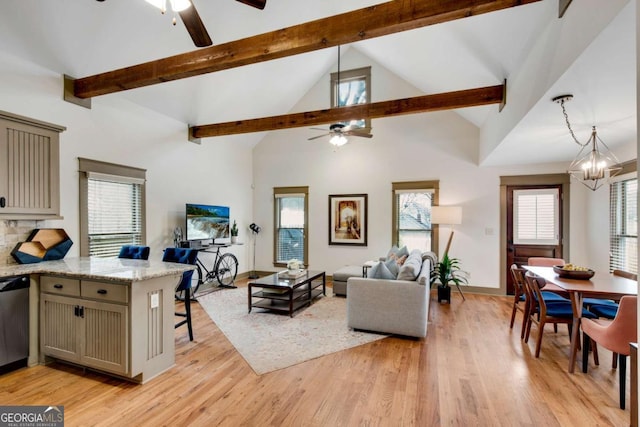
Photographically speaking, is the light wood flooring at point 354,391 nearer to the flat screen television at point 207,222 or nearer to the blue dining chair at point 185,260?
the blue dining chair at point 185,260

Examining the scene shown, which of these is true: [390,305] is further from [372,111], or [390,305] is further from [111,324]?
[372,111]

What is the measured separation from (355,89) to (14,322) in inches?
260

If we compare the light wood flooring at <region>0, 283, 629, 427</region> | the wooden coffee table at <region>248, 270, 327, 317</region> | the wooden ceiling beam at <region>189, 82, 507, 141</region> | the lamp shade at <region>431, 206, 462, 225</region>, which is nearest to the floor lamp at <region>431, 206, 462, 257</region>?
the lamp shade at <region>431, 206, 462, 225</region>

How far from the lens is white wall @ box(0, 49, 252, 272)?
3.53 m

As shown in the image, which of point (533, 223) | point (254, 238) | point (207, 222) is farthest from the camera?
point (254, 238)

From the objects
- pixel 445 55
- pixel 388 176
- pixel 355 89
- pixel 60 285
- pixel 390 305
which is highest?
pixel 355 89

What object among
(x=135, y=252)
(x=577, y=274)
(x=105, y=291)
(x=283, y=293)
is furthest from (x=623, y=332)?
(x=135, y=252)

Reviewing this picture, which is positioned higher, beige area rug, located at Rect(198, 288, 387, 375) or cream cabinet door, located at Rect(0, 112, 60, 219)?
cream cabinet door, located at Rect(0, 112, 60, 219)

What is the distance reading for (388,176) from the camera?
21.6ft

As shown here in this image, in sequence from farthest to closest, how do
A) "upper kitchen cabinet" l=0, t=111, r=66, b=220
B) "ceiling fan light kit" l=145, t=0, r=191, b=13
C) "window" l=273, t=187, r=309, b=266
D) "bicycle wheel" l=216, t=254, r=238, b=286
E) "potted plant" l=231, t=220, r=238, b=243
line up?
"window" l=273, t=187, r=309, b=266 → "potted plant" l=231, t=220, r=238, b=243 → "bicycle wheel" l=216, t=254, r=238, b=286 → "upper kitchen cabinet" l=0, t=111, r=66, b=220 → "ceiling fan light kit" l=145, t=0, r=191, b=13

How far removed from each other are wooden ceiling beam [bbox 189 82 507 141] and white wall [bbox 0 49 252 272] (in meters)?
0.71

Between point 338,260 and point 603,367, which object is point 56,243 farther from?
point 603,367

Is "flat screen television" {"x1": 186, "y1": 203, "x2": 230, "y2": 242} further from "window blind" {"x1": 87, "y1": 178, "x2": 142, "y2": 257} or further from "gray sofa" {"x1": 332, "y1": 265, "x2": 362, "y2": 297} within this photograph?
"gray sofa" {"x1": 332, "y1": 265, "x2": 362, "y2": 297}

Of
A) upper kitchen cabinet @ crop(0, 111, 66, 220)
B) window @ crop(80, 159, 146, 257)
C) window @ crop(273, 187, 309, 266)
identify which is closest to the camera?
upper kitchen cabinet @ crop(0, 111, 66, 220)
